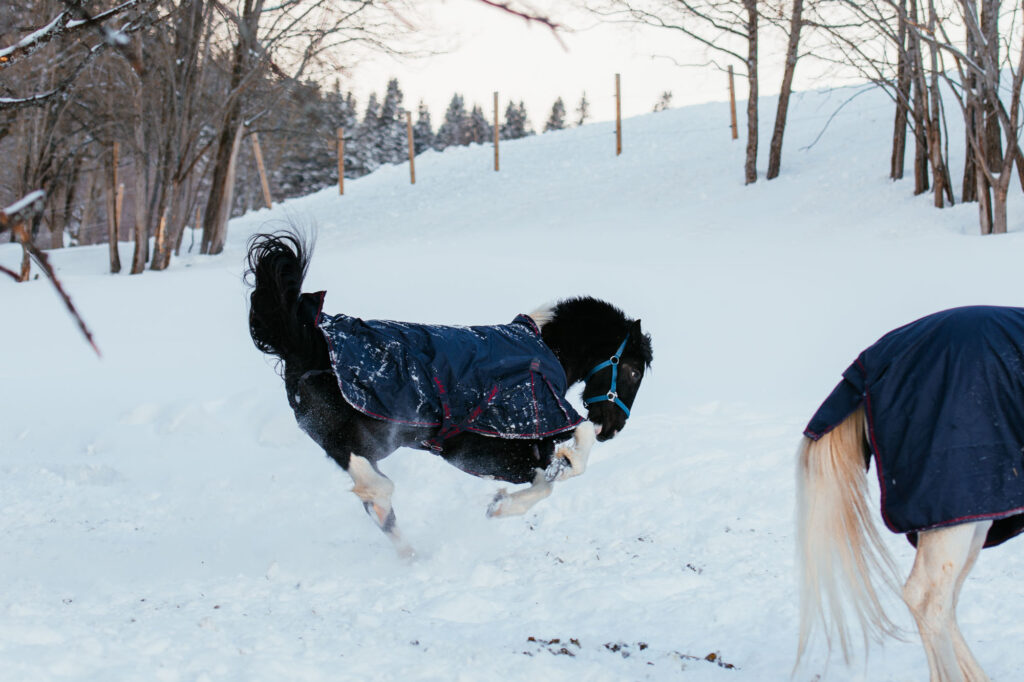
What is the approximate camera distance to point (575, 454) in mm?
3750

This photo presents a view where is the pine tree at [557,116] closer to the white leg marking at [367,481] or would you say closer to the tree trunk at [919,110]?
the tree trunk at [919,110]

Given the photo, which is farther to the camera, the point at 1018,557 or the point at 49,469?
the point at 49,469

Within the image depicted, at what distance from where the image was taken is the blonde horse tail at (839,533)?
2531mm

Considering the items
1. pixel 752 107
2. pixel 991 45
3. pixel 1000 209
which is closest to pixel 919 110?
pixel 991 45

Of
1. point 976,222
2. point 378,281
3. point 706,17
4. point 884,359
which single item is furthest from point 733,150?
point 884,359

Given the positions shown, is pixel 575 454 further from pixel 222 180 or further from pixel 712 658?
pixel 222 180

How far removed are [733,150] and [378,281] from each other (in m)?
12.5

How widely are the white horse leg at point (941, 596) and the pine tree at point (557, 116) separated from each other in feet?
196

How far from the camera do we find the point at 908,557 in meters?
3.53

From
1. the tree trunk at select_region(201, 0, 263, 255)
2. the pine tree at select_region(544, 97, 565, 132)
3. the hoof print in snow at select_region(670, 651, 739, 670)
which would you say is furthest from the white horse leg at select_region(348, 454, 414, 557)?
the pine tree at select_region(544, 97, 565, 132)

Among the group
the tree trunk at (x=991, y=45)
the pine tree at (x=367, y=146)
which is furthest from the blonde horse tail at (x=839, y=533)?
the pine tree at (x=367, y=146)

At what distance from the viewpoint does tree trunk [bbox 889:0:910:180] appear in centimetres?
1028

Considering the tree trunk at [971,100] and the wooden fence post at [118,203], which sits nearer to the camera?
the tree trunk at [971,100]

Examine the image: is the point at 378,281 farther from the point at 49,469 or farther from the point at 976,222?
the point at 976,222
